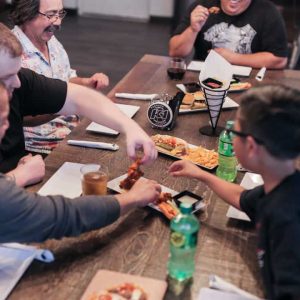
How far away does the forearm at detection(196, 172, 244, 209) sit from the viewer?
147 centimetres

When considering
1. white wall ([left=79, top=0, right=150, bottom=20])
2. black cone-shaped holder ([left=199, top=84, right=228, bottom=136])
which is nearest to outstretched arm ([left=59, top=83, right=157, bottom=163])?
black cone-shaped holder ([left=199, top=84, right=228, bottom=136])

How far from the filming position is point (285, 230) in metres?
1.12

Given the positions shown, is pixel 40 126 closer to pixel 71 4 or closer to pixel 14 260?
Result: pixel 14 260

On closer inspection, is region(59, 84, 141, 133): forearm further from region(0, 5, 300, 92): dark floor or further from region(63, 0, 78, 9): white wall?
region(63, 0, 78, 9): white wall

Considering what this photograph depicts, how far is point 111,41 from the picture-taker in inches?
237

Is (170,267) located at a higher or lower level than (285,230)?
lower

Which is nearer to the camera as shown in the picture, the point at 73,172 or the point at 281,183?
the point at 281,183

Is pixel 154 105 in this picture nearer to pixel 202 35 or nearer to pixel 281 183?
pixel 281 183

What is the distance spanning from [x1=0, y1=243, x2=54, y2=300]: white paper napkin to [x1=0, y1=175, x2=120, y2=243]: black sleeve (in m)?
0.05

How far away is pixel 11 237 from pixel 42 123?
1.06 m

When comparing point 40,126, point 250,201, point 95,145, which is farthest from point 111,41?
point 250,201

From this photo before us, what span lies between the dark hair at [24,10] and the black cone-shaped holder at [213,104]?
950mm

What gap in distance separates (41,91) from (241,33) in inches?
57.4

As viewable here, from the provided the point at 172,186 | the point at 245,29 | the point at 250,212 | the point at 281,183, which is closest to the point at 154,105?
the point at 172,186
